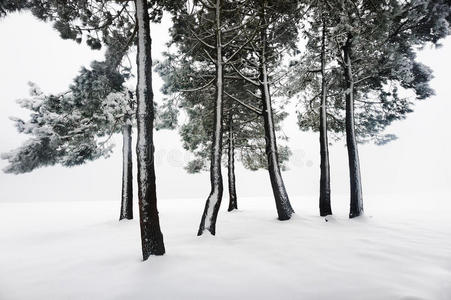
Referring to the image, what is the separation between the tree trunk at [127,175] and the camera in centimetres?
1405

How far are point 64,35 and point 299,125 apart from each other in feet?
37.5

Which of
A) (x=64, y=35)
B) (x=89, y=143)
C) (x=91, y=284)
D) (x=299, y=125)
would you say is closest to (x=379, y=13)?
(x=299, y=125)

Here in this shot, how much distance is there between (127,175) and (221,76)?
8.25 m

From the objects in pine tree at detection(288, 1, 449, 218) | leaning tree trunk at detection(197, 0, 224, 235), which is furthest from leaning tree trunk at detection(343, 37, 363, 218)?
leaning tree trunk at detection(197, 0, 224, 235)

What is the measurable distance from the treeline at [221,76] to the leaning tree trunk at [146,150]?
2cm

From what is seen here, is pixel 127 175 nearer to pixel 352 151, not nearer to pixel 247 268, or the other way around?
pixel 247 268

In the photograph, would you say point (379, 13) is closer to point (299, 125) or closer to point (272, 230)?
point (299, 125)

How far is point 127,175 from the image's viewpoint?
14.1m

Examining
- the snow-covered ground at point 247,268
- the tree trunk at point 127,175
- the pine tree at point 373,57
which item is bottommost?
the snow-covered ground at point 247,268

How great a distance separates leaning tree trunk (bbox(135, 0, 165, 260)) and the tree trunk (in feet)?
28.7

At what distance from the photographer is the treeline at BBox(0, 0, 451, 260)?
7.98 metres

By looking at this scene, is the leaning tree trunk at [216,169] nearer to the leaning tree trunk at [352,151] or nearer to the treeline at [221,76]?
the treeline at [221,76]

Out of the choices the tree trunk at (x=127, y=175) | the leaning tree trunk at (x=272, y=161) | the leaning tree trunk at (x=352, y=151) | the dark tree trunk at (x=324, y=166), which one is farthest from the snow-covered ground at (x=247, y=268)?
the tree trunk at (x=127, y=175)

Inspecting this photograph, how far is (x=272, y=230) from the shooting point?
30.0 ft
